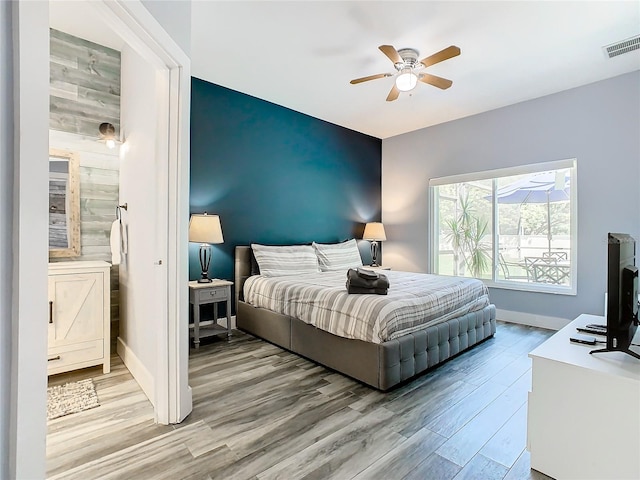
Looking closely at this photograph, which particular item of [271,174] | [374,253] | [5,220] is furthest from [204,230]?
[374,253]

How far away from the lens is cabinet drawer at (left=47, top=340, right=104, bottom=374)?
2.48m

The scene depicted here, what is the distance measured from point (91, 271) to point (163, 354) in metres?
1.21

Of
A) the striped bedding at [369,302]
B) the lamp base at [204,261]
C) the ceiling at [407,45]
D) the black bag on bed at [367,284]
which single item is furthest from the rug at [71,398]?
the ceiling at [407,45]

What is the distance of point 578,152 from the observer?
379cm

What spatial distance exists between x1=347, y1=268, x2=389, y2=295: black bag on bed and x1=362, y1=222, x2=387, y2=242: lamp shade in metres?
2.61

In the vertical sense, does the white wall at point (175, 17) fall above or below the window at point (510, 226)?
above

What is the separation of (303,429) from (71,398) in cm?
167

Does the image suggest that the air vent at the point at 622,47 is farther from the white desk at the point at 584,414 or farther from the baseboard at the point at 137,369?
the baseboard at the point at 137,369

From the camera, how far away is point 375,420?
2.00m

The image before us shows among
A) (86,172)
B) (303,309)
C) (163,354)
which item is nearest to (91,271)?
(86,172)

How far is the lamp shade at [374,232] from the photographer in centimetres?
537

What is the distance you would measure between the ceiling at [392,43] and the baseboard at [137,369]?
8.15 ft

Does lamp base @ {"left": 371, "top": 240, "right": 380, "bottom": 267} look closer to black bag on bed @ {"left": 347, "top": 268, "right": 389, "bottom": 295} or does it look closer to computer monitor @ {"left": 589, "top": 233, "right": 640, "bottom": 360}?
black bag on bed @ {"left": 347, "top": 268, "right": 389, "bottom": 295}

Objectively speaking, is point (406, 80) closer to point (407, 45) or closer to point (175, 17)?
point (407, 45)
